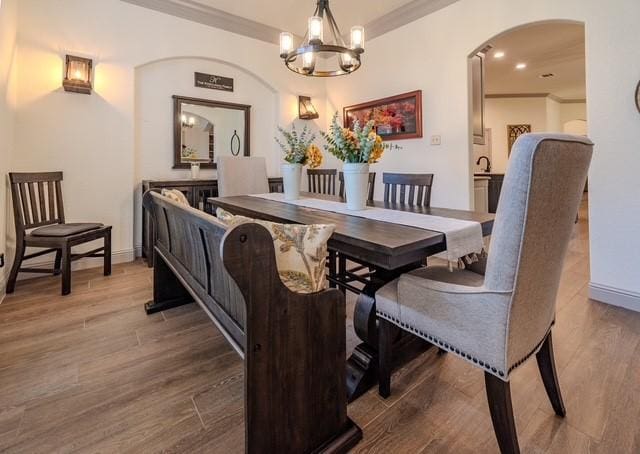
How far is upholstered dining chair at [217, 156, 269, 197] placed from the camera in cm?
344

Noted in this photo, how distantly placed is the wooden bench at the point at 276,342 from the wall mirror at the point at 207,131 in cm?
278

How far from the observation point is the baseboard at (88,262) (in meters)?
2.94

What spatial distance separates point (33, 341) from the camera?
6.09ft

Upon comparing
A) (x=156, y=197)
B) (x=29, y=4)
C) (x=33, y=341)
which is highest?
(x=29, y=4)

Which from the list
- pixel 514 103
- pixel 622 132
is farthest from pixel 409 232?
pixel 514 103

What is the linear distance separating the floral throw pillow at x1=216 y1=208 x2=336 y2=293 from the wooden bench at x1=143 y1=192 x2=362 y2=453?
2.1 inches

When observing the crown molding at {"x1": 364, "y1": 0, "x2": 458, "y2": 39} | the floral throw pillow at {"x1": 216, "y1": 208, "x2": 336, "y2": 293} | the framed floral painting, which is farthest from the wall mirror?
the floral throw pillow at {"x1": 216, "y1": 208, "x2": 336, "y2": 293}

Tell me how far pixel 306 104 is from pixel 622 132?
3.45 m

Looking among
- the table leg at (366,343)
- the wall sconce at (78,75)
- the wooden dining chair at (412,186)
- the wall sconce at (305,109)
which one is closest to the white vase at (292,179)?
the wooden dining chair at (412,186)

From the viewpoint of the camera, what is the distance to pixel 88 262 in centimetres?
322

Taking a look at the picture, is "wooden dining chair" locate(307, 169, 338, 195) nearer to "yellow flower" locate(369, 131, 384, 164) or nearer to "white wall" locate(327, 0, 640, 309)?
"white wall" locate(327, 0, 640, 309)

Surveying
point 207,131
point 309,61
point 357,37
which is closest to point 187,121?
point 207,131

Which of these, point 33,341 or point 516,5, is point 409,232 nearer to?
point 33,341

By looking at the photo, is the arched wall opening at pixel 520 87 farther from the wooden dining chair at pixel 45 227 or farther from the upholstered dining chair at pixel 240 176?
the wooden dining chair at pixel 45 227
